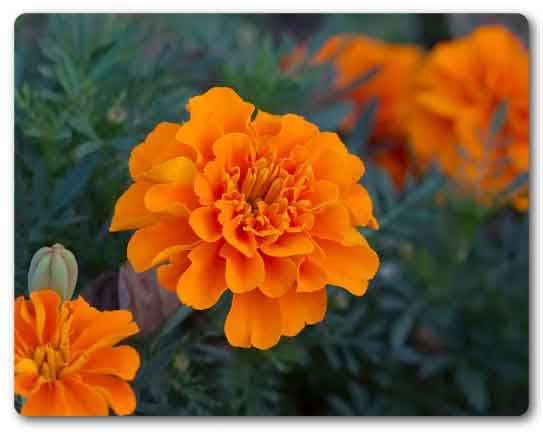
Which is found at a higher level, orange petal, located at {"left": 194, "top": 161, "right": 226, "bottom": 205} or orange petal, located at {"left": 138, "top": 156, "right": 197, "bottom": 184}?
orange petal, located at {"left": 138, "top": 156, "right": 197, "bottom": 184}

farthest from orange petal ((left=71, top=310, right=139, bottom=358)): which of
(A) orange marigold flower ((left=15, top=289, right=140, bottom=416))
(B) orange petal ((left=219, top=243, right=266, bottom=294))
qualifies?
(B) orange petal ((left=219, top=243, right=266, bottom=294))

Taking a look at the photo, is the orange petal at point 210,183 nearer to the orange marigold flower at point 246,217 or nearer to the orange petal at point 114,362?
the orange marigold flower at point 246,217

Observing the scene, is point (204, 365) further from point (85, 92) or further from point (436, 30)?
point (436, 30)

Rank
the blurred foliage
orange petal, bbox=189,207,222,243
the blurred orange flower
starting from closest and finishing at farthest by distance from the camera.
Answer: orange petal, bbox=189,207,222,243 → the blurred foliage → the blurred orange flower

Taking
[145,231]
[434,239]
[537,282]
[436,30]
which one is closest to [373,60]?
[436,30]

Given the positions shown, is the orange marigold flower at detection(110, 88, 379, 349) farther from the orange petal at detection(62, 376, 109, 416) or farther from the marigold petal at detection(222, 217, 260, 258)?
the orange petal at detection(62, 376, 109, 416)

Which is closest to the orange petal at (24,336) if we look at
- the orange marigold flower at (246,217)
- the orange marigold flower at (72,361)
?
the orange marigold flower at (72,361)
